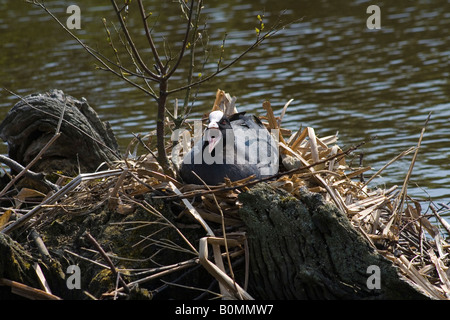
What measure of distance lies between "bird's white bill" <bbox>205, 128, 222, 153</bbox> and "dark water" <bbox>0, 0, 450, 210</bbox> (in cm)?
272

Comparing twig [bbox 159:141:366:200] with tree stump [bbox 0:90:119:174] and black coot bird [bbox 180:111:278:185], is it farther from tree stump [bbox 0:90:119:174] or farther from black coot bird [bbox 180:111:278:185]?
tree stump [bbox 0:90:119:174]

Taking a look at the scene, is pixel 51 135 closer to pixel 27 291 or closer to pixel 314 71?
pixel 27 291

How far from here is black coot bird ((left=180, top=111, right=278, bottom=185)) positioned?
5.16 m

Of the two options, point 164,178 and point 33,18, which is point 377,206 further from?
point 33,18

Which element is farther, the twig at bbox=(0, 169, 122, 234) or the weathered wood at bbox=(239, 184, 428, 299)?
the twig at bbox=(0, 169, 122, 234)

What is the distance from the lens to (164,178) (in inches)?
202

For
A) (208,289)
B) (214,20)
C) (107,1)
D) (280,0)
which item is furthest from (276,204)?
(107,1)

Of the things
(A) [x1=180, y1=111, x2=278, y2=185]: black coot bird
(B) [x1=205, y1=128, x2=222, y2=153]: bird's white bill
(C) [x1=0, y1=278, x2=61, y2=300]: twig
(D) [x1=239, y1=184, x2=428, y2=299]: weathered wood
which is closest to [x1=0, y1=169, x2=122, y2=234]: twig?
(C) [x1=0, y1=278, x2=61, y2=300]: twig

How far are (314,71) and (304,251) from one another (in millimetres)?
8381

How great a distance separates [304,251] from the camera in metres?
4.57

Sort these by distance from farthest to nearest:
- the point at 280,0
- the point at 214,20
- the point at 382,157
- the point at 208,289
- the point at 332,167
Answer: the point at 280,0
the point at 214,20
the point at 382,157
the point at 332,167
the point at 208,289

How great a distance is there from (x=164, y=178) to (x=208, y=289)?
3.09 feet

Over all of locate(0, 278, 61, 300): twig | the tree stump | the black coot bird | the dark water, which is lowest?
locate(0, 278, 61, 300): twig

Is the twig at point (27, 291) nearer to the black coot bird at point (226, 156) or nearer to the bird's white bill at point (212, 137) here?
the black coot bird at point (226, 156)
